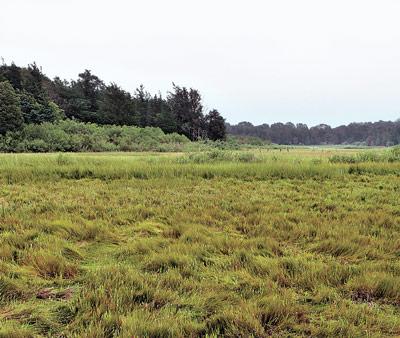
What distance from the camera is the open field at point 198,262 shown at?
2.37m

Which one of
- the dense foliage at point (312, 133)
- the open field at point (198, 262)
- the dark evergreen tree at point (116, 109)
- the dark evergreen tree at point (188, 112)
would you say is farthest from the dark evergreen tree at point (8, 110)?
the dense foliage at point (312, 133)

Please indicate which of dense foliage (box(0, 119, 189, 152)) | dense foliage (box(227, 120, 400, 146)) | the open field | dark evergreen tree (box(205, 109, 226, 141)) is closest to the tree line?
dark evergreen tree (box(205, 109, 226, 141))

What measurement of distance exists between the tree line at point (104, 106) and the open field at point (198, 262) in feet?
92.8

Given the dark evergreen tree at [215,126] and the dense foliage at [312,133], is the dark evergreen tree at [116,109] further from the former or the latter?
the dense foliage at [312,133]

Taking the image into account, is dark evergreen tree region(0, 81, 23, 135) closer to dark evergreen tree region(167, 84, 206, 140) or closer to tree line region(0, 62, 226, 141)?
tree line region(0, 62, 226, 141)

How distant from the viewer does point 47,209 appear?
5.67 meters

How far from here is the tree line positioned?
32812 millimetres

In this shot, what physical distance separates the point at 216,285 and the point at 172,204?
3457 millimetres

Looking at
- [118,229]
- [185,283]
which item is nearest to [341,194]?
[118,229]

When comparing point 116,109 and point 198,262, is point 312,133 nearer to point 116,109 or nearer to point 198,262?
point 116,109

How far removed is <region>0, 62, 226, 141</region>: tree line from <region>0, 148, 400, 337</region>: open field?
28.3 m

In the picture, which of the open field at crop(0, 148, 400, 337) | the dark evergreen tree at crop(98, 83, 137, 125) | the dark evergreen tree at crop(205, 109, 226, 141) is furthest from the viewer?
the dark evergreen tree at crop(205, 109, 226, 141)

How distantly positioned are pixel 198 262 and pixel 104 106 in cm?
4380

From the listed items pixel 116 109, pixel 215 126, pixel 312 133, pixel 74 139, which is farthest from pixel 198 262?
pixel 312 133
